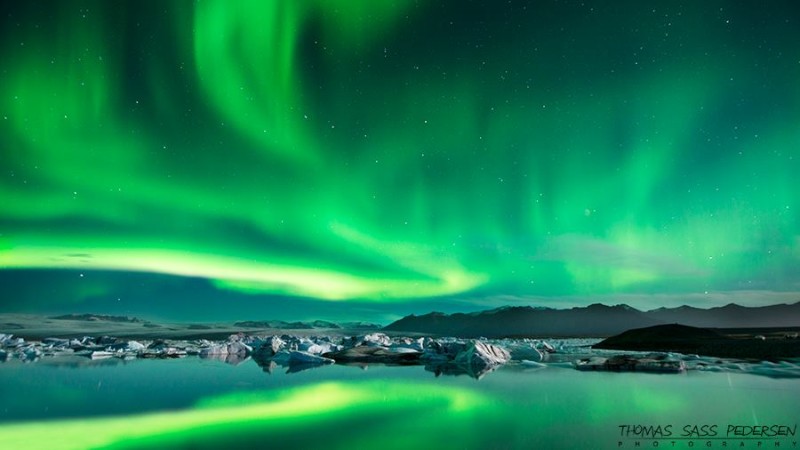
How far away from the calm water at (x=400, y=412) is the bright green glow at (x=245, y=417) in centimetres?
4

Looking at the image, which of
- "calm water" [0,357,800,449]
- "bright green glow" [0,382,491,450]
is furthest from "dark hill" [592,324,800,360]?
"bright green glow" [0,382,491,450]

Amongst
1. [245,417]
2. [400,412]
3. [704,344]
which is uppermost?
[704,344]

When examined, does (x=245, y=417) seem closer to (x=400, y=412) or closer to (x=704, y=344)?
(x=400, y=412)

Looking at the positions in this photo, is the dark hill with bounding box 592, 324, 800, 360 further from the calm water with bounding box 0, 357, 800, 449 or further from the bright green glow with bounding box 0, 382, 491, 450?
the bright green glow with bounding box 0, 382, 491, 450

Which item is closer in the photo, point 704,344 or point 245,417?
point 245,417

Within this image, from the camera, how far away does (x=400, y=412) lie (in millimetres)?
15086

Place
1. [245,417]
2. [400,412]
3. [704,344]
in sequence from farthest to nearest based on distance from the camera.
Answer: [704,344], [400,412], [245,417]

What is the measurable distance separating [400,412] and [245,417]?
435 centimetres

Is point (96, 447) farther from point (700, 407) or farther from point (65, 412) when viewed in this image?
point (700, 407)

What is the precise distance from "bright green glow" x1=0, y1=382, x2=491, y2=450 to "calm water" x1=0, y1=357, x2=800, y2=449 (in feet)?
0.13

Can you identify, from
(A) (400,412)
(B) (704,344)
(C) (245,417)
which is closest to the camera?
(C) (245,417)

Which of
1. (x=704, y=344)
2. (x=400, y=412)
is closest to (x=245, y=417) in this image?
(x=400, y=412)

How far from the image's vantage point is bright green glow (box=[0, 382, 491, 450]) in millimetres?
11891

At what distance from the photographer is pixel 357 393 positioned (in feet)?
65.2
